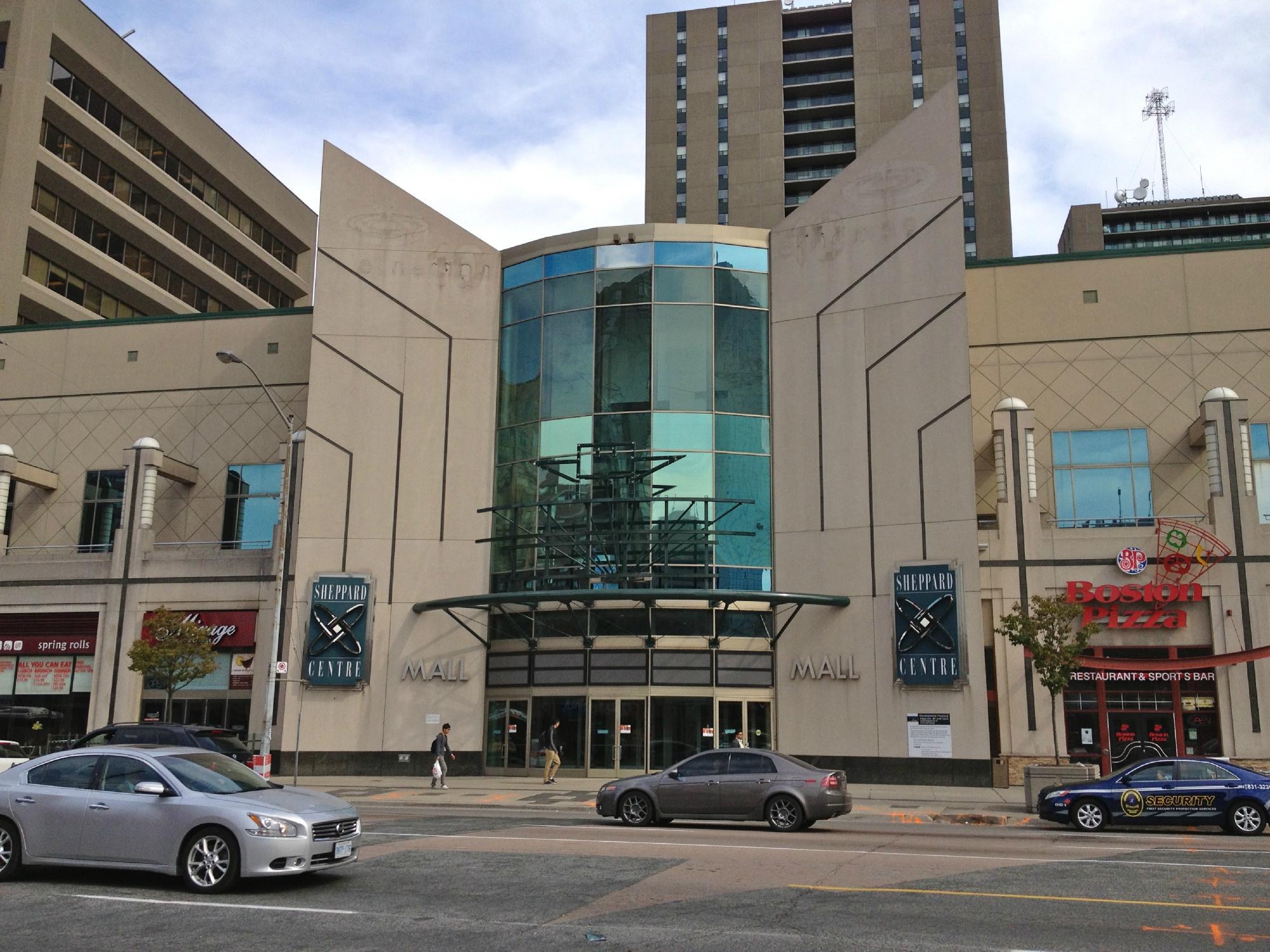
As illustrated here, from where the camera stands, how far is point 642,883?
41.0 feet

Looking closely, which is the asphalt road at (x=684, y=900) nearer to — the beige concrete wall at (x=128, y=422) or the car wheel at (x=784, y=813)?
the car wheel at (x=784, y=813)

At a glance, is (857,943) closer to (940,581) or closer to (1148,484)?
(940,581)

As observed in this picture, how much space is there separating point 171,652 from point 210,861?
2371 centimetres

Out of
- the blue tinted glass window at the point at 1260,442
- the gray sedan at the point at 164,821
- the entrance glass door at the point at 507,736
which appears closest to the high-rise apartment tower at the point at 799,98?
the blue tinted glass window at the point at 1260,442

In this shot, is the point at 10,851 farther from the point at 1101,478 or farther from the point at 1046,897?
the point at 1101,478

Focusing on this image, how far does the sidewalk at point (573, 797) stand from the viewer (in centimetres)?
2361

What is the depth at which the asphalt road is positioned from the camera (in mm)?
9592

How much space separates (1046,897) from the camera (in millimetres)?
11594

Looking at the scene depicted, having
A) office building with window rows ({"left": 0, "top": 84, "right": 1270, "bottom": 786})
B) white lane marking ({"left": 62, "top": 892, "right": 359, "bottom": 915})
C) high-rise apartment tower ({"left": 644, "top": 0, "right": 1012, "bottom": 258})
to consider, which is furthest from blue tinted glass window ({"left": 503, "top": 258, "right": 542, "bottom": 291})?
high-rise apartment tower ({"left": 644, "top": 0, "right": 1012, "bottom": 258})

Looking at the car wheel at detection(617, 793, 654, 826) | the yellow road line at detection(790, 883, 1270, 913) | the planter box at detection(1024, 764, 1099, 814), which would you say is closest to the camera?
the yellow road line at detection(790, 883, 1270, 913)

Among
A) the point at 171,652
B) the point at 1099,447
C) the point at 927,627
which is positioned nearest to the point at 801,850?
the point at 927,627

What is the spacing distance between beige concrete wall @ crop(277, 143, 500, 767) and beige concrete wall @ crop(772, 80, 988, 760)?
377 inches

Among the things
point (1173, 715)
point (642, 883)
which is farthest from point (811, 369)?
point (642, 883)

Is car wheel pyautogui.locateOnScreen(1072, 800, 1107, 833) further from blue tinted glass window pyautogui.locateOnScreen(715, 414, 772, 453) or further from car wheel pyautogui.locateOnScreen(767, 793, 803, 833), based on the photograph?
blue tinted glass window pyautogui.locateOnScreen(715, 414, 772, 453)
